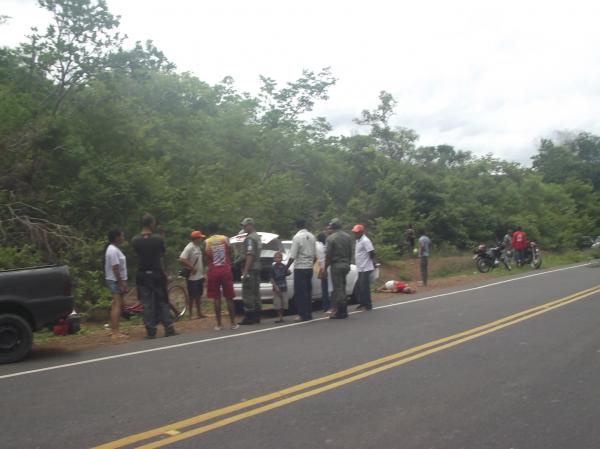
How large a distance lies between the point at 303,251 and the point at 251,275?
1.08m

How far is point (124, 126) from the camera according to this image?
18.0 m

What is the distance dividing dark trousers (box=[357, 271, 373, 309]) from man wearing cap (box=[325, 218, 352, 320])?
1136 millimetres

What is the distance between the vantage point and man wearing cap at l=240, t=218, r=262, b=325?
438 inches

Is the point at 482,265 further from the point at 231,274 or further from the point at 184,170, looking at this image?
the point at 231,274

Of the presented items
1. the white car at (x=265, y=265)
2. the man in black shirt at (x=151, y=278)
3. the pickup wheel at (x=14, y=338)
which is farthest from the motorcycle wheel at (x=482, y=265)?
the pickup wheel at (x=14, y=338)

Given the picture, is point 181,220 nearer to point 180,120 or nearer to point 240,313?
point 240,313

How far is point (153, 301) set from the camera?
1031cm

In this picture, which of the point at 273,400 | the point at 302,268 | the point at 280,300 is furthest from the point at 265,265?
the point at 273,400

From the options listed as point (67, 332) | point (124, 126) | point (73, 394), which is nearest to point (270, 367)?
point (73, 394)

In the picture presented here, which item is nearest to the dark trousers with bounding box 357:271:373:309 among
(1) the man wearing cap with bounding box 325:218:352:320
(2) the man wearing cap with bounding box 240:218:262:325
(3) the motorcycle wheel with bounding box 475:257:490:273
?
(1) the man wearing cap with bounding box 325:218:352:320

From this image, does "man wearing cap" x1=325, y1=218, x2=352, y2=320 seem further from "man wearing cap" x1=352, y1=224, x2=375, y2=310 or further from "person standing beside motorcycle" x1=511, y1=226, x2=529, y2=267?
"person standing beside motorcycle" x1=511, y1=226, x2=529, y2=267

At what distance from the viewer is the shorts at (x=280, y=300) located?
11875 millimetres

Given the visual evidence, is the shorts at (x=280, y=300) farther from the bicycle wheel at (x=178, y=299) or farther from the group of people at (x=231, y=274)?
the bicycle wheel at (x=178, y=299)

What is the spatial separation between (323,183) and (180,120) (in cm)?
822
